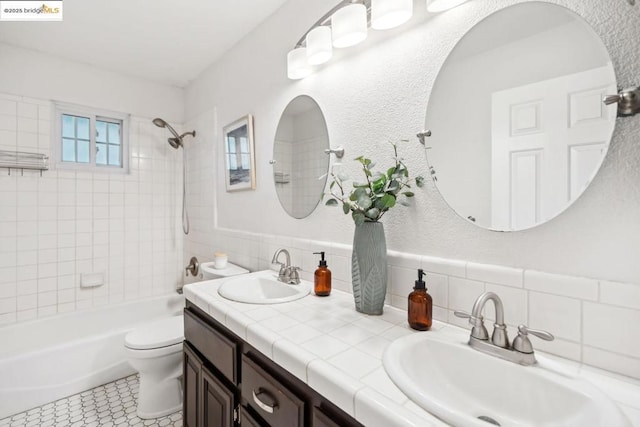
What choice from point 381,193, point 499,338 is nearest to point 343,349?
point 499,338

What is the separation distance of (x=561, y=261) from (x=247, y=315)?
92 cm

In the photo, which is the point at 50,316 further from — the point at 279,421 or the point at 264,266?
the point at 279,421

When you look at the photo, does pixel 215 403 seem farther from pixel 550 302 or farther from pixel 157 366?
pixel 550 302

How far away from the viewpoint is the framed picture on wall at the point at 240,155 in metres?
1.92

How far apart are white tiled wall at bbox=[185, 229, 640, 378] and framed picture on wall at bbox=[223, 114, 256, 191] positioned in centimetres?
120

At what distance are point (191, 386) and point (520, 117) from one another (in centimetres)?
159

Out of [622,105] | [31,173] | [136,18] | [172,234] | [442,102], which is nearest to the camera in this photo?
[622,105]

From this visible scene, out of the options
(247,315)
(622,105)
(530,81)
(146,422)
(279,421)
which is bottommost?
(146,422)

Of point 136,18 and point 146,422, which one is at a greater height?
point 136,18

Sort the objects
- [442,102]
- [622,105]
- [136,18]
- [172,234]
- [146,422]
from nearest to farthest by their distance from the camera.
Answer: [622,105] → [442,102] → [146,422] → [136,18] → [172,234]

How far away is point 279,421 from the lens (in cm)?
80

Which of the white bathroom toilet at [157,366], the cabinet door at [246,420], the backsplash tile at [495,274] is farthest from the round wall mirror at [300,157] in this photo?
the cabinet door at [246,420]

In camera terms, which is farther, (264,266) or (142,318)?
Result: (142,318)

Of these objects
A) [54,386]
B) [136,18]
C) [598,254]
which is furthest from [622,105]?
[54,386]
